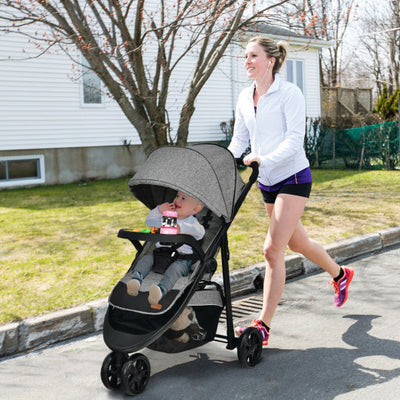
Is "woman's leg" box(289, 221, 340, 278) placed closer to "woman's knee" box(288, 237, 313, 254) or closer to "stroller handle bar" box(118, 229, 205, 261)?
"woman's knee" box(288, 237, 313, 254)

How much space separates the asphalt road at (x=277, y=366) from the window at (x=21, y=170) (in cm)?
1212

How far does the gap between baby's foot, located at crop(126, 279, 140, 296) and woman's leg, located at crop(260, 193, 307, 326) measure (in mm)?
1041

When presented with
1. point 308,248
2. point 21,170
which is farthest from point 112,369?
point 21,170

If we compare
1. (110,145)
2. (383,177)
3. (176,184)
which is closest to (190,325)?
(176,184)

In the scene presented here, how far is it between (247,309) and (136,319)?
188cm

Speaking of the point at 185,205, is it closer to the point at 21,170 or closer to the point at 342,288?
the point at 342,288

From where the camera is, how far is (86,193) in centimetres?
1368

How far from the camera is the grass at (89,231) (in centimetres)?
543

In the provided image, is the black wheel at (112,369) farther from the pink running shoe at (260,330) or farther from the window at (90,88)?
the window at (90,88)

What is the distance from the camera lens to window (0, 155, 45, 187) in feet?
52.2

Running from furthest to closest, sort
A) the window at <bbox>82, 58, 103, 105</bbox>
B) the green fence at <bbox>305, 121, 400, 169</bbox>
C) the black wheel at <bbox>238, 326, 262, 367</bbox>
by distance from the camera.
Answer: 1. the green fence at <bbox>305, 121, 400, 169</bbox>
2. the window at <bbox>82, 58, 103, 105</bbox>
3. the black wheel at <bbox>238, 326, 262, 367</bbox>

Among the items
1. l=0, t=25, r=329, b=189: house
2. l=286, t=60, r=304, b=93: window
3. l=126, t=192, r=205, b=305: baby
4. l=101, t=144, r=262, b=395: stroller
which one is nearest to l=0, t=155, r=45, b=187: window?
l=0, t=25, r=329, b=189: house

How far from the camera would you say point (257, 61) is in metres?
4.18

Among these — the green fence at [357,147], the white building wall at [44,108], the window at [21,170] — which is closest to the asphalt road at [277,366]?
the window at [21,170]
